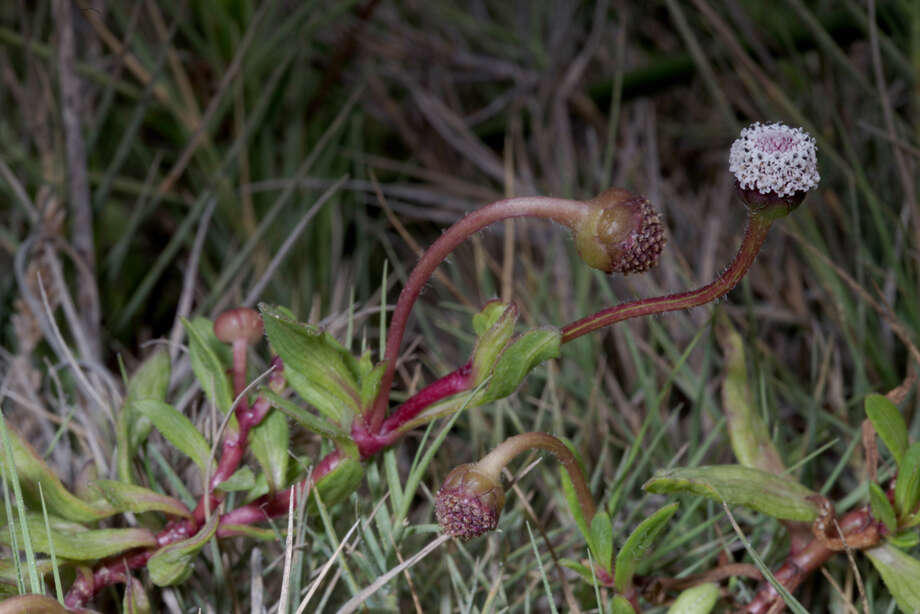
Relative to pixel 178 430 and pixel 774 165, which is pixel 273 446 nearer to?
pixel 178 430

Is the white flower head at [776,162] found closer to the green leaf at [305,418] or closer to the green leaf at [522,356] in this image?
the green leaf at [522,356]

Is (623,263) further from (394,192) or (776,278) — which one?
(394,192)

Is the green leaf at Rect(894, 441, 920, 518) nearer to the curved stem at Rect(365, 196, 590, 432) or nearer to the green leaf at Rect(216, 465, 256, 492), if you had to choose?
the curved stem at Rect(365, 196, 590, 432)

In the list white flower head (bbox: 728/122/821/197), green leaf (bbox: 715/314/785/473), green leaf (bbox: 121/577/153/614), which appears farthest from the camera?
green leaf (bbox: 715/314/785/473)

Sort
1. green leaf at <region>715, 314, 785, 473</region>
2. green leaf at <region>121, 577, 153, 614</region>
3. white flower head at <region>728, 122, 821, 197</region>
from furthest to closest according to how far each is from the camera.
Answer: green leaf at <region>715, 314, 785, 473</region> → green leaf at <region>121, 577, 153, 614</region> → white flower head at <region>728, 122, 821, 197</region>

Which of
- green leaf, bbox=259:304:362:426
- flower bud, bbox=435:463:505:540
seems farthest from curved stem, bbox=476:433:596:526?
green leaf, bbox=259:304:362:426

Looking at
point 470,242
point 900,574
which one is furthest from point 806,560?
point 470,242
